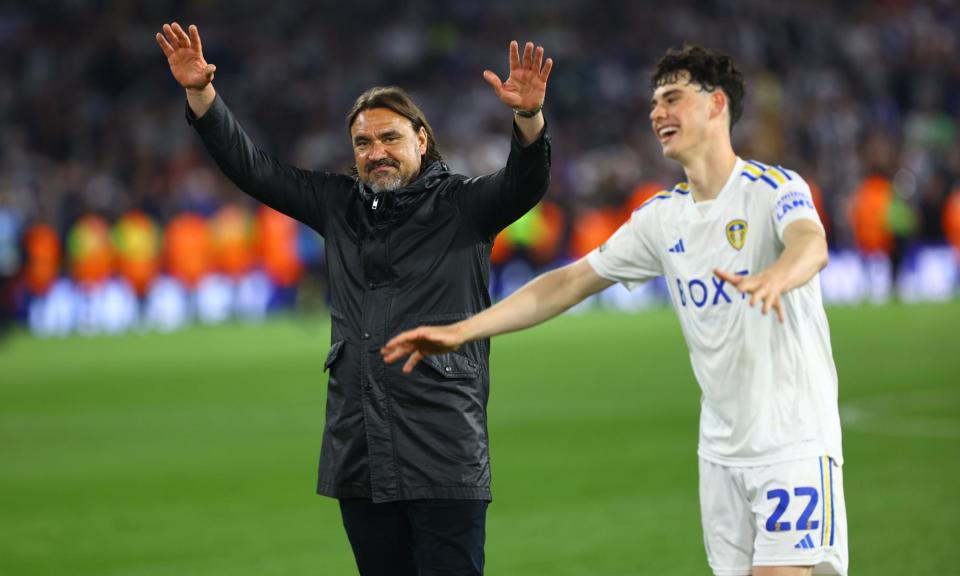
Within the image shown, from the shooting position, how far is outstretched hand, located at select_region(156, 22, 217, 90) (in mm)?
4949

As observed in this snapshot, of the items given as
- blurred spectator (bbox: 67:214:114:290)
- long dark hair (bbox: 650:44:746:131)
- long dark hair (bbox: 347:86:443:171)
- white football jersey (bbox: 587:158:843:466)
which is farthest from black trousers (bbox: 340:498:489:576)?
blurred spectator (bbox: 67:214:114:290)

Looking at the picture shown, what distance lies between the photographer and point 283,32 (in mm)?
34656

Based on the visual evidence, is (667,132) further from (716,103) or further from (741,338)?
(741,338)

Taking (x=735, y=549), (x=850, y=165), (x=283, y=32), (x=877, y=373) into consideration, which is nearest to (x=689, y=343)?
(x=735, y=549)

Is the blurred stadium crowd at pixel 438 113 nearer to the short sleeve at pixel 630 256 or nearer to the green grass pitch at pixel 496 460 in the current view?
the green grass pitch at pixel 496 460

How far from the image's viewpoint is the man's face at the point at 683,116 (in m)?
4.42

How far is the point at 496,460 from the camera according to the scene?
10.7 metres

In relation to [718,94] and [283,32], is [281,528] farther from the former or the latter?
[283,32]

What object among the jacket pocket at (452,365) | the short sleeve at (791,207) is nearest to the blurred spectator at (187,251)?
the jacket pocket at (452,365)

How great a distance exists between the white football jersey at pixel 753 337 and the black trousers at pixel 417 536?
0.82 metres

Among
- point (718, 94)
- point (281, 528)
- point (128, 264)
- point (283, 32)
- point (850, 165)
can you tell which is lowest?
point (281, 528)

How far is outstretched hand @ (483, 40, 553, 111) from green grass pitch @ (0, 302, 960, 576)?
139 inches

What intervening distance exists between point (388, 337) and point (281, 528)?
433cm

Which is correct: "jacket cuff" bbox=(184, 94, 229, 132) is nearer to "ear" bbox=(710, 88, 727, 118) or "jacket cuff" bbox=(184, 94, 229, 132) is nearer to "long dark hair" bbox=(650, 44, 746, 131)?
"long dark hair" bbox=(650, 44, 746, 131)
